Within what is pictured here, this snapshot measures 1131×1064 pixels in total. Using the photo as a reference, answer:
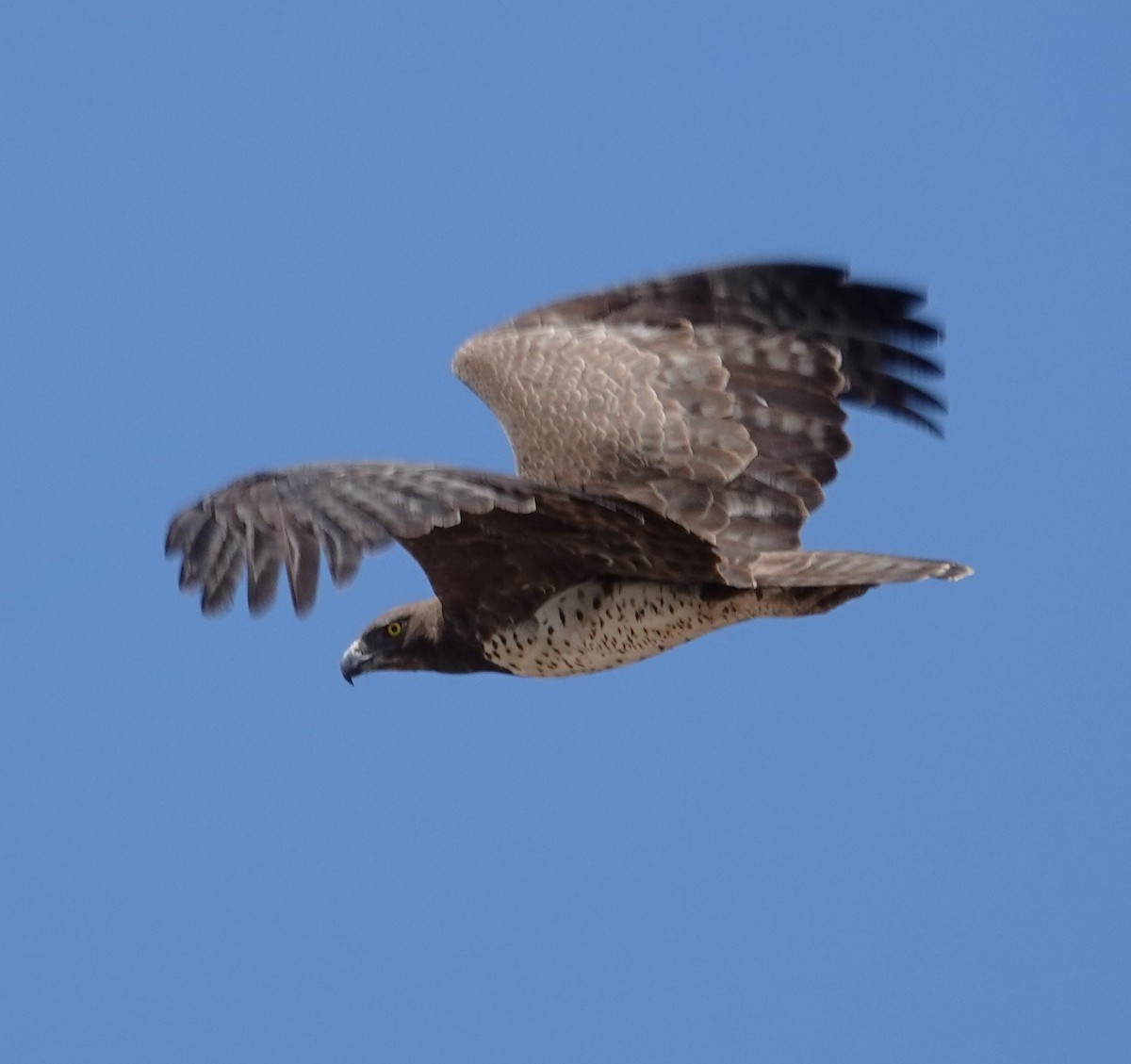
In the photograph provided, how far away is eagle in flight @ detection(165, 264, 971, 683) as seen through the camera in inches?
344

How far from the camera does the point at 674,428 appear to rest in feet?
36.2

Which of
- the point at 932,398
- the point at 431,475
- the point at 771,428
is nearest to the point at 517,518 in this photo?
the point at 431,475

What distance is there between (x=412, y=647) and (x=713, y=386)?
→ 5.47ft

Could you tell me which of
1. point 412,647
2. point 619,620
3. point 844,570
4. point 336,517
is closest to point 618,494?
point 619,620

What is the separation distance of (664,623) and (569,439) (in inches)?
39.0

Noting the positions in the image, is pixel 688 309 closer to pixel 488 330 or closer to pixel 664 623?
pixel 488 330

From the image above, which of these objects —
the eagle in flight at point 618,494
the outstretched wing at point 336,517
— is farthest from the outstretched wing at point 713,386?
the outstretched wing at point 336,517

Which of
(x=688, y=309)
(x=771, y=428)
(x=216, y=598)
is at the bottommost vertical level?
(x=216, y=598)

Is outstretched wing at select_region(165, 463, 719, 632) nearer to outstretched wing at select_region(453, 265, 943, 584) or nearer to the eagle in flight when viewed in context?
the eagle in flight

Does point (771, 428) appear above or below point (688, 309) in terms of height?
below

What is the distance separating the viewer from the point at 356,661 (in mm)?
11680

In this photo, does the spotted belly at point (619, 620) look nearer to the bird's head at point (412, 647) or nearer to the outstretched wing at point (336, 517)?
the bird's head at point (412, 647)

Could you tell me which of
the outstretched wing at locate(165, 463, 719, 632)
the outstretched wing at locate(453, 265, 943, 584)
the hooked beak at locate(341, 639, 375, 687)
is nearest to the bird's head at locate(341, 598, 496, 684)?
the hooked beak at locate(341, 639, 375, 687)

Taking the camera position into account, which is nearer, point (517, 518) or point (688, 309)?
point (517, 518)
